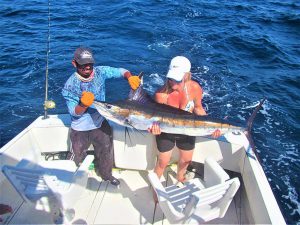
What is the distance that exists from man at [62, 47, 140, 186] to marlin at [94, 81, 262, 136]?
0.82ft

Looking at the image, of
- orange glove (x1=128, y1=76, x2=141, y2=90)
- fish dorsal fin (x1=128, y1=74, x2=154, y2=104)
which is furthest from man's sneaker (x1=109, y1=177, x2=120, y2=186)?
orange glove (x1=128, y1=76, x2=141, y2=90)

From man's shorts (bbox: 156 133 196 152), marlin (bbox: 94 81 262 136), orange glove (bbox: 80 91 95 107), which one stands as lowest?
man's shorts (bbox: 156 133 196 152)

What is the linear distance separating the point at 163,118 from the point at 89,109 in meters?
0.86

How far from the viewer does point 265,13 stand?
41.2 feet

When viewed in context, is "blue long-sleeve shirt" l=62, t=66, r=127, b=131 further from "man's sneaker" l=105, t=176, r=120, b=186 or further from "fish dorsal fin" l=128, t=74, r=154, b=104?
"man's sneaker" l=105, t=176, r=120, b=186

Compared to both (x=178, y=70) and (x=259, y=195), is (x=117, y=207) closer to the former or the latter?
(x=259, y=195)

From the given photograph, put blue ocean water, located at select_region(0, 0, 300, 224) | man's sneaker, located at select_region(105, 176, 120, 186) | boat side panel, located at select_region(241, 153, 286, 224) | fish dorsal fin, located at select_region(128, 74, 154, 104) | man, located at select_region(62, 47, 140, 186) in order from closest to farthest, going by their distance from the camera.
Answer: boat side panel, located at select_region(241, 153, 286, 224) → man, located at select_region(62, 47, 140, 186) → fish dorsal fin, located at select_region(128, 74, 154, 104) → man's sneaker, located at select_region(105, 176, 120, 186) → blue ocean water, located at select_region(0, 0, 300, 224)

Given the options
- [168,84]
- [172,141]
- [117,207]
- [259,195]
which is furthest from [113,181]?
[259,195]

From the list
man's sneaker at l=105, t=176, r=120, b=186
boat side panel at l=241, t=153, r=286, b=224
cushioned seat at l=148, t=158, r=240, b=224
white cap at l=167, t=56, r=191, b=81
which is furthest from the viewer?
man's sneaker at l=105, t=176, r=120, b=186

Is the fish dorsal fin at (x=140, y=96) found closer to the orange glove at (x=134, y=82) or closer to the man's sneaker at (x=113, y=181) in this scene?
the orange glove at (x=134, y=82)

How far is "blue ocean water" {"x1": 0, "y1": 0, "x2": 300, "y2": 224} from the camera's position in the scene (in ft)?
21.8

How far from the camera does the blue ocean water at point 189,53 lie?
6651mm

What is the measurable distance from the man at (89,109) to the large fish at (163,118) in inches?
9.8

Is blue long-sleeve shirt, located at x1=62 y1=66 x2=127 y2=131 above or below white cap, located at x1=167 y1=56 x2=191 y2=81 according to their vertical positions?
below
